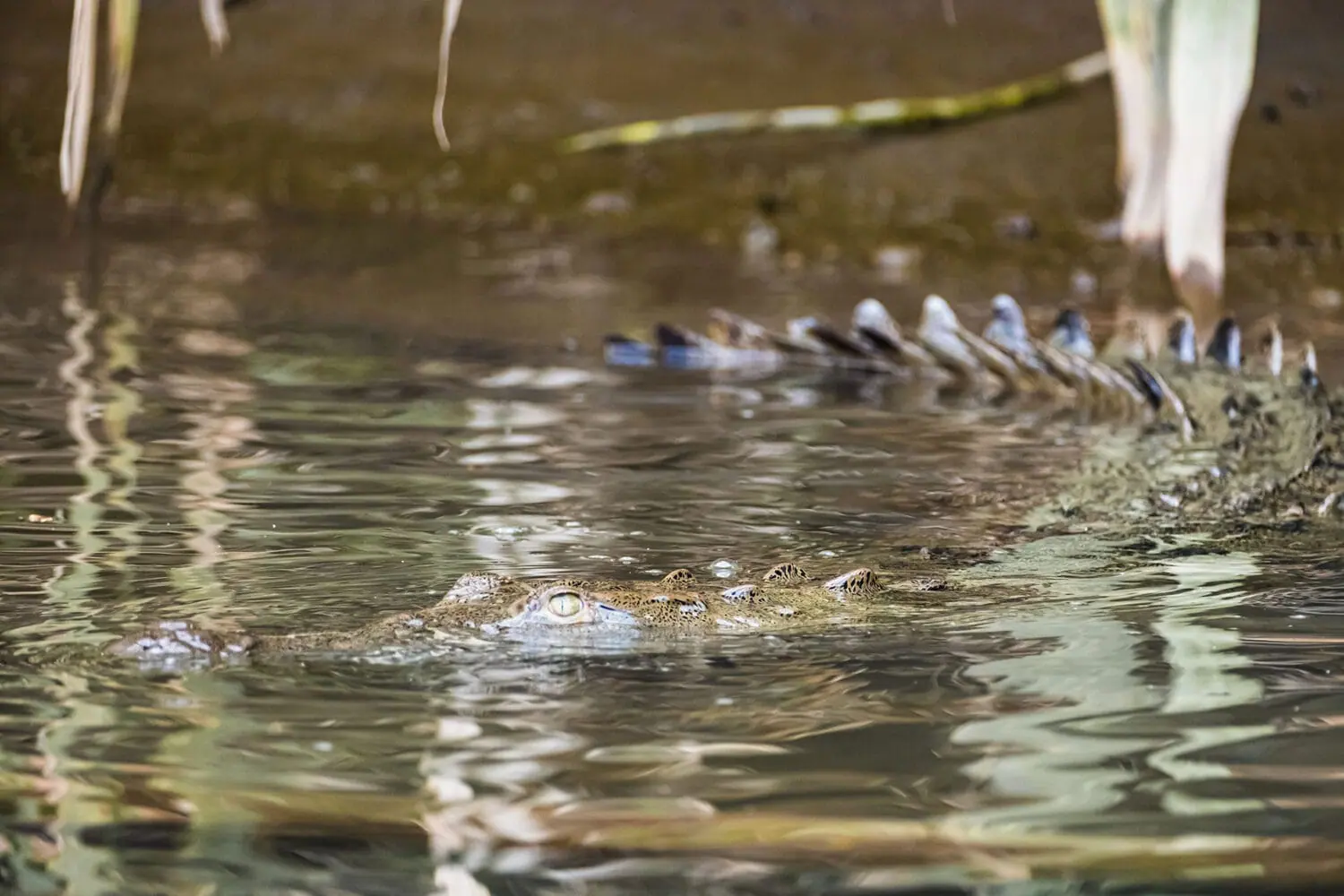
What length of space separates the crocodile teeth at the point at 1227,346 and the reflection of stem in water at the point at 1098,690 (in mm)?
2070

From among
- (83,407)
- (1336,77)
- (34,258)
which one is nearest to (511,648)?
(83,407)

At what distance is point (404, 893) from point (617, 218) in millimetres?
6713

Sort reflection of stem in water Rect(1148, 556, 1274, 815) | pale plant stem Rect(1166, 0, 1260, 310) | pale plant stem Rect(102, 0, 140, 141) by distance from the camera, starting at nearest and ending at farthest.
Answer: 1. pale plant stem Rect(102, 0, 140, 141)
2. reflection of stem in water Rect(1148, 556, 1274, 815)
3. pale plant stem Rect(1166, 0, 1260, 310)

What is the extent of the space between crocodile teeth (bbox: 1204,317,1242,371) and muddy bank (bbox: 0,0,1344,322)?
5.76 ft

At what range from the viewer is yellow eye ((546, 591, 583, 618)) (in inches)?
116

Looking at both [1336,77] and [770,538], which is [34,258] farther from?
[1336,77]

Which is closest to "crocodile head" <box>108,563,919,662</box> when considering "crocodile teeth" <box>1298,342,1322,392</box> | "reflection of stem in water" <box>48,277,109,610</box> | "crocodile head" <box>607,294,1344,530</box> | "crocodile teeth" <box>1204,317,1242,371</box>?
"reflection of stem in water" <box>48,277,109,610</box>

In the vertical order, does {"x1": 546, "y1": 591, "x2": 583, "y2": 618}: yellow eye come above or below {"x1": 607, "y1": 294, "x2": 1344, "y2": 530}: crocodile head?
below

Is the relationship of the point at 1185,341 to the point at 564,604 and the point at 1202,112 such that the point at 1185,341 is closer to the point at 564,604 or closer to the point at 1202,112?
the point at 1202,112

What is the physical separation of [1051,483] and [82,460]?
2.12m

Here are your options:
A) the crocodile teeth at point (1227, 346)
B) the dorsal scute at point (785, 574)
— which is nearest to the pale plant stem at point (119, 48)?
the dorsal scute at point (785, 574)

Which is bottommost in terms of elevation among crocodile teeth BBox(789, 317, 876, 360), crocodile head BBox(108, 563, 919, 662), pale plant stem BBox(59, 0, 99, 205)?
crocodile head BBox(108, 563, 919, 662)

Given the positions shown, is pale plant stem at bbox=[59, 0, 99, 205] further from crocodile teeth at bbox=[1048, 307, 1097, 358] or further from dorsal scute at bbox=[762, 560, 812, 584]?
crocodile teeth at bbox=[1048, 307, 1097, 358]

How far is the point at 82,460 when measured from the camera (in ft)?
14.0
